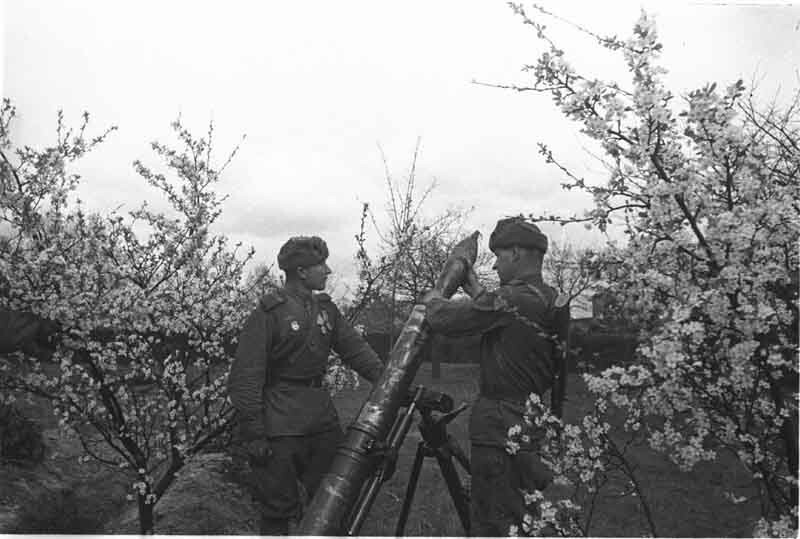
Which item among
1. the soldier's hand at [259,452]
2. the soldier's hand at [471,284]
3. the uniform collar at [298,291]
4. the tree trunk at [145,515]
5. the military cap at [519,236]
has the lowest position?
the tree trunk at [145,515]

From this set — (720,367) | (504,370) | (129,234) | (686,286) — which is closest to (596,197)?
(686,286)

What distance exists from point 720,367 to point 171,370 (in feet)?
10.4

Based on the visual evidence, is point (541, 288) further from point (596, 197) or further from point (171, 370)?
point (171, 370)

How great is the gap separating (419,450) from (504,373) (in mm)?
620

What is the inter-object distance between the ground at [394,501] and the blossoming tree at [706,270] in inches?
86.0

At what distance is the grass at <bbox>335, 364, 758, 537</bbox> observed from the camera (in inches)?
193

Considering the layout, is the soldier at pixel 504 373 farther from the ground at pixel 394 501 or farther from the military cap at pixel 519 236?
the ground at pixel 394 501

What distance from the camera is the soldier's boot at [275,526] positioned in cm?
343

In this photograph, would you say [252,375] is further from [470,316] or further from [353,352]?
[470,316]

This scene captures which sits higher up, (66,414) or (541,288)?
(541,288)

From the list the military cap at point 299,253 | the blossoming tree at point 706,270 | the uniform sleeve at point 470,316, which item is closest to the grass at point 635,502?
the military cap at point 299,253

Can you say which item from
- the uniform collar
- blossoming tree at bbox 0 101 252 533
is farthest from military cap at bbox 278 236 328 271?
blossoming tree at bbox 0 101 252 533

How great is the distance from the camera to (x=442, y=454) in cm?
337

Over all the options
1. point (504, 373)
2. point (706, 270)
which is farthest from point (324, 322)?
point (706, 270)
